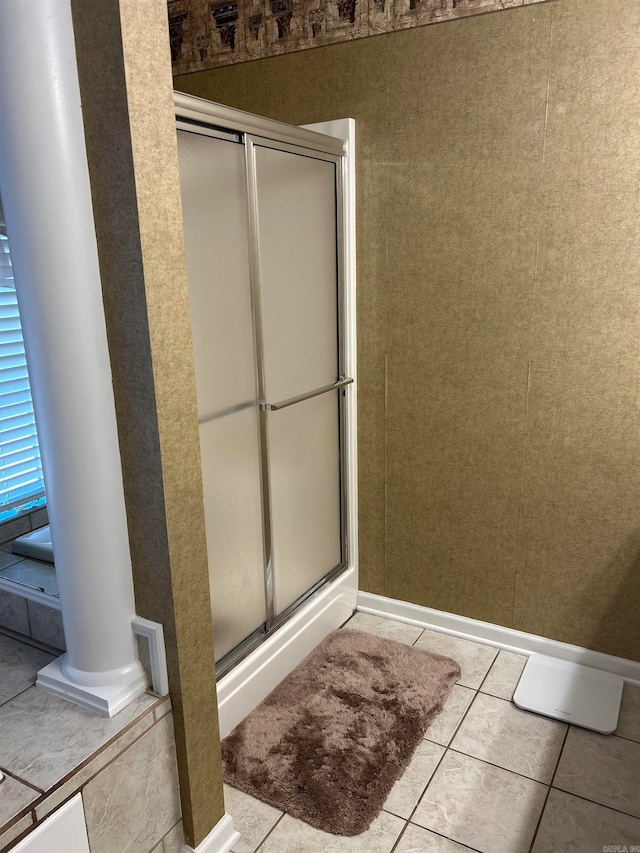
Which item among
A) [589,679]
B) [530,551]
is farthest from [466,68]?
[589,679]

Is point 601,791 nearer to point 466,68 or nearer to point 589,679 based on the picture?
point 589,679

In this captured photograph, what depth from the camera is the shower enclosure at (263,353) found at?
173cm

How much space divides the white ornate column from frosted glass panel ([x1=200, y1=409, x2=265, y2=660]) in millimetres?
401

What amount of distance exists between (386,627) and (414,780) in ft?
2.52

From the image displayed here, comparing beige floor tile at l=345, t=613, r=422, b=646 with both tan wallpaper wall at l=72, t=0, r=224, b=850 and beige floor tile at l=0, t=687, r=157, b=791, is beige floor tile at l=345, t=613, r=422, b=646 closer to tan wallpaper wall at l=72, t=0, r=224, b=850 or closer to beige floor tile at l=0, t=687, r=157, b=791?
tan wallpaper wall at l=72, t=0, r=224, b=850

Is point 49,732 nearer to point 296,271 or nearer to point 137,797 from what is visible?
point 137,797

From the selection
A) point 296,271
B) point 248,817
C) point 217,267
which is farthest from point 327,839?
point 296,271

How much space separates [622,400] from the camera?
6.65 ft

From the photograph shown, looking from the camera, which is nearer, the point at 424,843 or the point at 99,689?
the point at 99,689

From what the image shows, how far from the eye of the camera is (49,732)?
1344 millimetres

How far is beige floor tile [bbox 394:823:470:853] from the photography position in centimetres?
162

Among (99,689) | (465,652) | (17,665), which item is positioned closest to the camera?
(99,689)

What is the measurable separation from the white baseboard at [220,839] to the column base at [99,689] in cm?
44

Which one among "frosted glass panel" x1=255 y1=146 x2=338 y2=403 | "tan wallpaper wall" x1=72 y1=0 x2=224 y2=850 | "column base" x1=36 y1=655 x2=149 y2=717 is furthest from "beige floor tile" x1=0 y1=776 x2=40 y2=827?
"frosted glass panel" x1=255 y1=146 x2=338 y2=403
